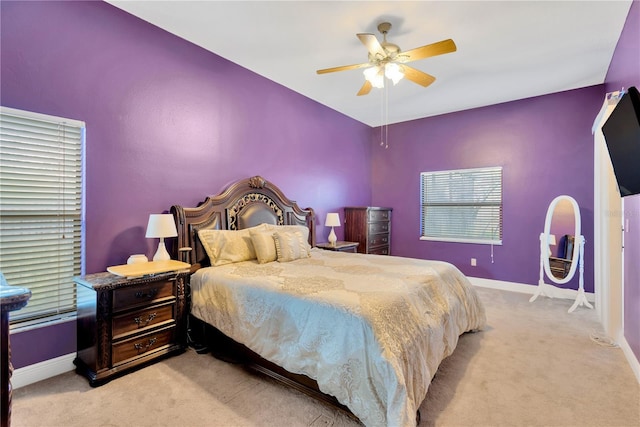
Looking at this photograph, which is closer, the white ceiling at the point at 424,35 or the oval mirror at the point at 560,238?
the white ceiling at the point at 424,35

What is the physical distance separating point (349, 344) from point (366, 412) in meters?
0.35

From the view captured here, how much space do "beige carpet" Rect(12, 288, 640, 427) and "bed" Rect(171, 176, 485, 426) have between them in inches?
7.1

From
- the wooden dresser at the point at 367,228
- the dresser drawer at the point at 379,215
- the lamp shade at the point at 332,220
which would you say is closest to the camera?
the lamp shade at the point at 332,220

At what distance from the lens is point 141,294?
7.73 ft

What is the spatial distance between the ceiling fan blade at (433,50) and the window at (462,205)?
3109 mm

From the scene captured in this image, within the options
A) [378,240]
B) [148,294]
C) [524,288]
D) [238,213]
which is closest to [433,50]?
[238,213]

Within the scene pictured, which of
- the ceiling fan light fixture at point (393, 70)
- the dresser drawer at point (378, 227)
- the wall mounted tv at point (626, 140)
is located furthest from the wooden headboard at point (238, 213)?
the wall mounted tv at point (626, 140)

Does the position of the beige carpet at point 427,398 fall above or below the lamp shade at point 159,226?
below

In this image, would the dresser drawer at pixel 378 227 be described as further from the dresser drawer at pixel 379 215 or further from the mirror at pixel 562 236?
the mirror at pixel 562 236

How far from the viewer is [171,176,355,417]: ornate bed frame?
2.16m

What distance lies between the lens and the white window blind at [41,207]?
2125mm

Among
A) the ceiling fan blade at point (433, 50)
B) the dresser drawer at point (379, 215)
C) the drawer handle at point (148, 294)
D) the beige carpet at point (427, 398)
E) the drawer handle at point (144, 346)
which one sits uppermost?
the ceiling fan blade at point (433, 50)

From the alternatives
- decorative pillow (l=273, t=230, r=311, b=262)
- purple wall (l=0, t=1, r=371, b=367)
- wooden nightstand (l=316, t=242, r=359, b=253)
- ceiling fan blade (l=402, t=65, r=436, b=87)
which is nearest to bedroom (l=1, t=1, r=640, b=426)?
purple wall (l=0, t=1, r=371, b=367)

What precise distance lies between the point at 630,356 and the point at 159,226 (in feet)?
13.2
